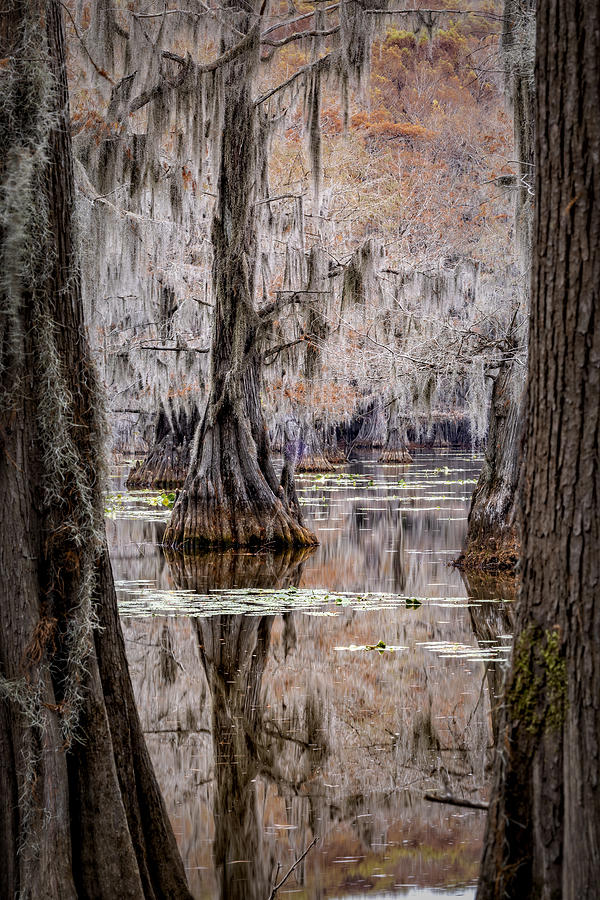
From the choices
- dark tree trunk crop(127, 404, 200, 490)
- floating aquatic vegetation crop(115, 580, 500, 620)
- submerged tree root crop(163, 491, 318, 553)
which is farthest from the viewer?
dark tree trunk crop(127, 404, 200, 490)

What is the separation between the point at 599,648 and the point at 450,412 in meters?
44.5

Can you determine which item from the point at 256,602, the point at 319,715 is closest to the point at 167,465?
the point at 256,602

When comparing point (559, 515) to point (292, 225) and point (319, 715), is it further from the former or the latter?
point (292, 225)

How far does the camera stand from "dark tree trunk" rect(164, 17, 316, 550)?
13.9m

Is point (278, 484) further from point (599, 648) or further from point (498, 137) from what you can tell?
point (599, 648)

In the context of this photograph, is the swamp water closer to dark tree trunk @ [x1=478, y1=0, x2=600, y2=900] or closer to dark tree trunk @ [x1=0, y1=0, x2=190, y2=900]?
dark tree trunk @ [x1=0, y1=0, x2=190, y2=900]

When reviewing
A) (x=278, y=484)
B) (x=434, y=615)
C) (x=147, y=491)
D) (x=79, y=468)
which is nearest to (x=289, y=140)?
(x=147, y=491)

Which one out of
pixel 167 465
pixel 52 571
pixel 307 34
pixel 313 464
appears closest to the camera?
pixel 52 571

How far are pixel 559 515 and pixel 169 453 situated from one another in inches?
960

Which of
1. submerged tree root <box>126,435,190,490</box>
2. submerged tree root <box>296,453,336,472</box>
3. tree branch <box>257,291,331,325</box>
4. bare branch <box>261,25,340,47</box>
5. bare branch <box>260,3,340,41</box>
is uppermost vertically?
bare branch <box>260,3,340,41</box>

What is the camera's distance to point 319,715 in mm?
5895

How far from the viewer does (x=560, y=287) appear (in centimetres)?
253

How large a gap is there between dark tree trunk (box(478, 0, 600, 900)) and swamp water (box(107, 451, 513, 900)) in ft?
4.22

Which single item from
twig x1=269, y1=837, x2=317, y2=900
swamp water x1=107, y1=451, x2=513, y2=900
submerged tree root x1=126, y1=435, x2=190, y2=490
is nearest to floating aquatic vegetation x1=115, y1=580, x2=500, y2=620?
swamp water x1=107, y1=451, x2=513, y2=900
